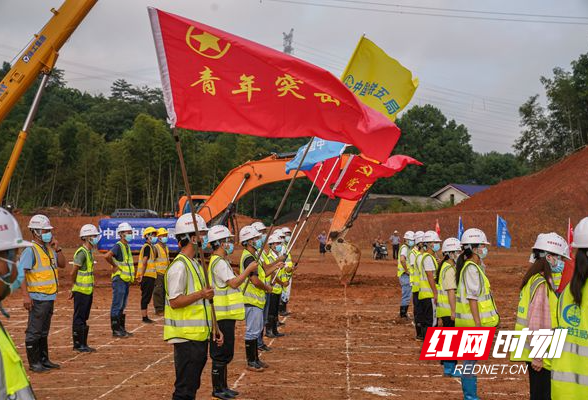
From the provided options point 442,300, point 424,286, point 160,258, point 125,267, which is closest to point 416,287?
point 424,286

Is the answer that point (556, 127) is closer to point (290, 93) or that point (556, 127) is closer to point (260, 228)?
point (260, 228)

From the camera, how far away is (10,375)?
3131 mm

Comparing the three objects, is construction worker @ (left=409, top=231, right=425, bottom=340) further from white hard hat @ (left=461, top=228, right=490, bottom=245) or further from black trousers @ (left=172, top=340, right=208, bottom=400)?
black trousers @ (left=172, top=340, right=208, bottom=400)

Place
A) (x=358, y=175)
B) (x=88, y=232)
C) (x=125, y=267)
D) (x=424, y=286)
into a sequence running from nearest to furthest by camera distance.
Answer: (x=88, y=232)
(x=424, y=286)
(x=125, y=267)
(x=358, y=175)

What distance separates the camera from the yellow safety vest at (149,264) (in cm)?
1467

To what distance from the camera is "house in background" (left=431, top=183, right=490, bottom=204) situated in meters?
75.6

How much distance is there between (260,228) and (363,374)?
4125mm

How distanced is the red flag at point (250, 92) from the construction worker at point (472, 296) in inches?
67.8

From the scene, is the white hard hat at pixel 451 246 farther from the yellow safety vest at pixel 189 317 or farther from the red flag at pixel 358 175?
the red flag at pixel 358 175

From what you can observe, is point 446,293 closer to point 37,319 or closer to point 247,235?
point 247,235

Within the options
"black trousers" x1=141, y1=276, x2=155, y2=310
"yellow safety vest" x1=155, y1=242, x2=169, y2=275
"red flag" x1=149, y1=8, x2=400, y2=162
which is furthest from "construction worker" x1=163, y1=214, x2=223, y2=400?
"yellow safety vest" x1=155, y1=242, x2=169, y2=275

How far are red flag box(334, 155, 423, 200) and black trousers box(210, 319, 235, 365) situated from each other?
7.27 m

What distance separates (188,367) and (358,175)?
31.5 feet

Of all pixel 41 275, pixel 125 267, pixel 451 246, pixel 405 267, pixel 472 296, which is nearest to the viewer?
pixel 472 296
